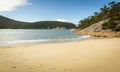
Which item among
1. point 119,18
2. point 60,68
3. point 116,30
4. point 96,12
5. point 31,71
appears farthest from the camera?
point 96,12

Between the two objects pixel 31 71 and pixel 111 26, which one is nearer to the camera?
pixel 31 71

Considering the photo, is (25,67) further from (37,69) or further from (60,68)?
(60,68)

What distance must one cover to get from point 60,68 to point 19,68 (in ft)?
6.99

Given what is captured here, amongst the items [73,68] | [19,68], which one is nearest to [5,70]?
[19,68]

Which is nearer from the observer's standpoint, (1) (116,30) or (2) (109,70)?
(2) (109,70)

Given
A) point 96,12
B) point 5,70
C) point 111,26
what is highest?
point 96,12

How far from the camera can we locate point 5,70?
7.37 m

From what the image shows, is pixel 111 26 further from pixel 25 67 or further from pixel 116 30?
pixel 25 67

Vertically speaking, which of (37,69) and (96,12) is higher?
(96,12)

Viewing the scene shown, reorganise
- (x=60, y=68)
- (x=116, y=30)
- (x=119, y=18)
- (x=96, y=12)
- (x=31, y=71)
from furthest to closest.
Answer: (x=96, y=12), (x=119, y=18), (x=116, y=30), (x=60, y=68), (x=31, y=71)

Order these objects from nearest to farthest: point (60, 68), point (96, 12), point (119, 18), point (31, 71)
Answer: point (31, 71) < point (60, 68) < point (119, 18) < point (96, 12)

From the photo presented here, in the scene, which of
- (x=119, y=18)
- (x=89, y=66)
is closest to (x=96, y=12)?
(x=119, y=18)

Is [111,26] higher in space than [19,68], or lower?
higher

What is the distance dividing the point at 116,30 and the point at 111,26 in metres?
2.02
